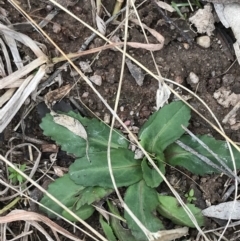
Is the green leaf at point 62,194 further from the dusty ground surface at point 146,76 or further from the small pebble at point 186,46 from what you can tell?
the small pebble at point 186,46

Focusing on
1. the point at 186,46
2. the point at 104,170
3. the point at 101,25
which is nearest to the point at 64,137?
the point at 104,170

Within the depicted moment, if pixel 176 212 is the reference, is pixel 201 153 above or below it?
above

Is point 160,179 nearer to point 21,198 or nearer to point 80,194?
point 80,194

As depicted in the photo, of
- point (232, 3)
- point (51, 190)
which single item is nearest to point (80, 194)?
point (51, 190)

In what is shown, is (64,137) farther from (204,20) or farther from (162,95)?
(204,20)

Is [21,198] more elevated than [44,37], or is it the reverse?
[44,37]

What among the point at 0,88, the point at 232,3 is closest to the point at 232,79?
the point at 232,3

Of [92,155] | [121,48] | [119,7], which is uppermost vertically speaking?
[119,7]

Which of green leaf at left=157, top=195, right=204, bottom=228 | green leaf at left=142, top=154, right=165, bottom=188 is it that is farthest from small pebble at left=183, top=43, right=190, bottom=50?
green leaf at left=157, top=195, right=204, bottom=228
